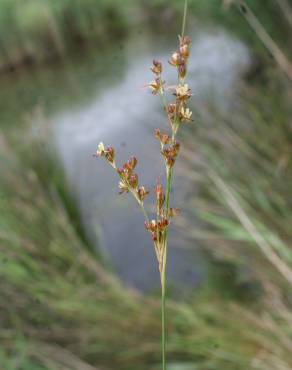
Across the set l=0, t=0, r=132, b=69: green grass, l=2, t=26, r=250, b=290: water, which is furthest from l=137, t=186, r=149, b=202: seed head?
l=0, t=0, r=132, b=69: green grass

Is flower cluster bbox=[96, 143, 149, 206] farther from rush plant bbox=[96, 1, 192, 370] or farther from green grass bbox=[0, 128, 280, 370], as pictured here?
green grass bbox=[0, 128, 280, 370]

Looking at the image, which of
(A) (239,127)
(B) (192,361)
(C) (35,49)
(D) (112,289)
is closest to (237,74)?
(A) (239,127)

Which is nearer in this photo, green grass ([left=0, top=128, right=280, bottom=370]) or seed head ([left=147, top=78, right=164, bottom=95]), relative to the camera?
seed head ([left=147, top=78, right=164, bottom=95])

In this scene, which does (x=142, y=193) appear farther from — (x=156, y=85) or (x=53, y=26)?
(x=53, y=26)

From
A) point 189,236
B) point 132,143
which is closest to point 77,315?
point 189,236

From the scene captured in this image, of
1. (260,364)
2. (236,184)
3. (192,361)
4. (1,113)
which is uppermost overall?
(1,113)

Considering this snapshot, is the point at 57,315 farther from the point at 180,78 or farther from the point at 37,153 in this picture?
the point at 180,78
